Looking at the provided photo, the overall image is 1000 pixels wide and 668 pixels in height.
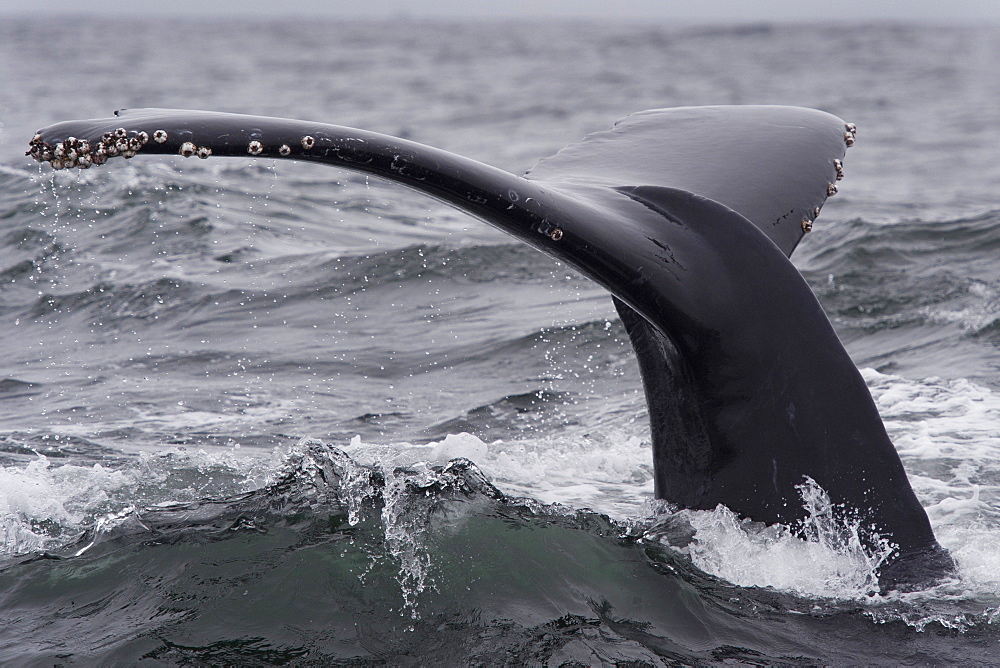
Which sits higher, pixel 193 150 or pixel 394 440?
pixel 193 150

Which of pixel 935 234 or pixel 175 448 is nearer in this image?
pixel 175 448

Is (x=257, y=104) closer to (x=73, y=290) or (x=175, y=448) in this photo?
(x=73, y=290)

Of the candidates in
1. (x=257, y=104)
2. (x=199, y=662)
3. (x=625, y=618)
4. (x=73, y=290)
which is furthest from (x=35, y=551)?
(x=257, y=104)

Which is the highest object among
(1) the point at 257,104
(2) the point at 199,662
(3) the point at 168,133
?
(1) the point at 257,104

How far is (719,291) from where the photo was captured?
3203 mm

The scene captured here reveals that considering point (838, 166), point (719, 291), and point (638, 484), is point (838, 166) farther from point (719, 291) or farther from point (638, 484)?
point (638, 484)

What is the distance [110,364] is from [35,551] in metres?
3.27

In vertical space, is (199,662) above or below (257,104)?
below

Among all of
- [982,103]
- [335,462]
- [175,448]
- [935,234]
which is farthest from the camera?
[982,103]

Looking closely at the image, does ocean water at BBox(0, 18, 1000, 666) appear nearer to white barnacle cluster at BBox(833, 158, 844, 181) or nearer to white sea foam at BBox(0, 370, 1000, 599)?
white sea foam at BBox(0, 370, 1000, 599)

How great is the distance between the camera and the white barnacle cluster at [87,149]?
2.29 metres

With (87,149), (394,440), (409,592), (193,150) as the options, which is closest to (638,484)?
(394,440)

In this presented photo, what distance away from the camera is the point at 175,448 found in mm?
5535

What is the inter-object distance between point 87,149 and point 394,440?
11.8ft
